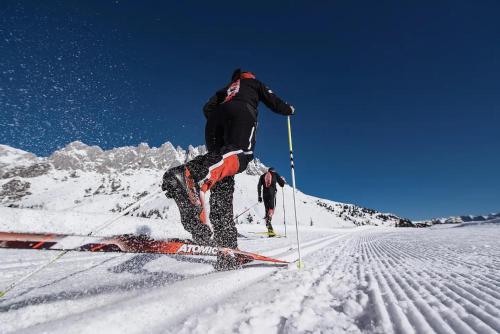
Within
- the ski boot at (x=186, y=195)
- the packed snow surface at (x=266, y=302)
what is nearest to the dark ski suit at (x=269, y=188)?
the ski boot at (x=186, y=195)

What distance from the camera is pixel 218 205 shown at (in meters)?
2.99

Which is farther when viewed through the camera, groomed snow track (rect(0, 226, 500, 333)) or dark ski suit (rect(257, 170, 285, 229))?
dark ski suit (rect(257, 170, 285, 229))

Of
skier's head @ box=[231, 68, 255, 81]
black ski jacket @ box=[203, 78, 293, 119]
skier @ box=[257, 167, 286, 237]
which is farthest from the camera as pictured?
skier @ box=[257, 167, 286, 237]

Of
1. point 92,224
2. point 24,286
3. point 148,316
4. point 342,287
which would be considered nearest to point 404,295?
point 342,287

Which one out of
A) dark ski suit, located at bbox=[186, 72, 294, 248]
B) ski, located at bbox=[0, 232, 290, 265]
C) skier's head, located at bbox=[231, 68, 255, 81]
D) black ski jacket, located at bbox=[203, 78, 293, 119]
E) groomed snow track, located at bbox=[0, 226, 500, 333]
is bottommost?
groomed snow track, located at bbox=[0, 226, 500, 333]

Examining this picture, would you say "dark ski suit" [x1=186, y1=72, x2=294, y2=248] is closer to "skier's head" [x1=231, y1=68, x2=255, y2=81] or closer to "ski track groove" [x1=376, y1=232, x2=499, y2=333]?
"skier's head" [x1=231, y1=68, x2=255, y2=81]

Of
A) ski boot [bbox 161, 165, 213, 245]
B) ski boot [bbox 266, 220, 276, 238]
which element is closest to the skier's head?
ski boot [bbox 161, 165, 213, 245]

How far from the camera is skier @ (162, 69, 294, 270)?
7.39ft

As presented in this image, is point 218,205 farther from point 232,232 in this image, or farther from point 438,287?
point 438,287

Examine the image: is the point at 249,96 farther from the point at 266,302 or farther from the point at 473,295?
the point at 473,295

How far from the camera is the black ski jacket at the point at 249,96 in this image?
3053 millimetres

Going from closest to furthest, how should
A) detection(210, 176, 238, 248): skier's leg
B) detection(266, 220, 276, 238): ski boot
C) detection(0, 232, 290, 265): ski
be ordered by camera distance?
detection(0, 232, 290, 265): ski
detection(210, 176, 238, 248): skier's leg
detection(266, 220, 276, 238): ski boot

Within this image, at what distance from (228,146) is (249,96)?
0.81m

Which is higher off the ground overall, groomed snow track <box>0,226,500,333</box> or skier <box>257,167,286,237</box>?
skier <box>257,167,286,237</box>
